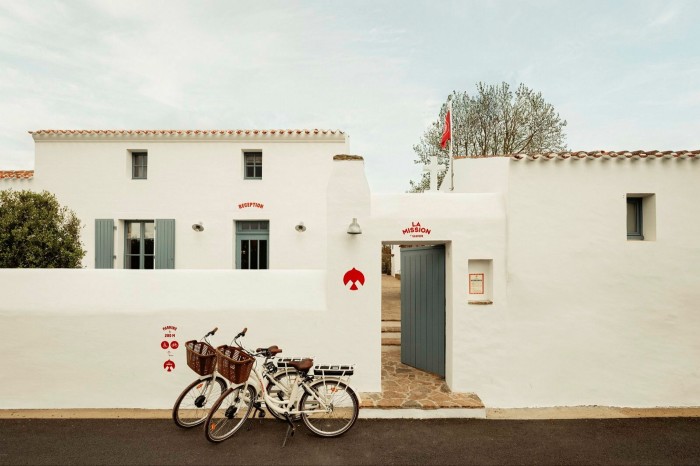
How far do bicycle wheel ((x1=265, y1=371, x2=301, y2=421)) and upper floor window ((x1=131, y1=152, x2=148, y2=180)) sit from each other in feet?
29.7

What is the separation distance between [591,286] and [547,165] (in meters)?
2.11

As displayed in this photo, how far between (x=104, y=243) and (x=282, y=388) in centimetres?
880

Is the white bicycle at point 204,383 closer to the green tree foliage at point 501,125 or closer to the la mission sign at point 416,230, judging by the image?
the la mission sign at point 416,230

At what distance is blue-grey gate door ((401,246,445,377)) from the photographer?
19.2ft

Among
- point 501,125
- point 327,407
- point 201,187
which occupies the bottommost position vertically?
point 327,407

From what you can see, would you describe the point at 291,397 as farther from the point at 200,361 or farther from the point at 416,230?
the point at 416,230

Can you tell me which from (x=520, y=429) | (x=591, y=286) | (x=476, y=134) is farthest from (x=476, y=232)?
(x=476, y=134)

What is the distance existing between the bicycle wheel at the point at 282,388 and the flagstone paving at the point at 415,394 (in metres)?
1.14

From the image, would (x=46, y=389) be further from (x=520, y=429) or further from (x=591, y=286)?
(x=591, y=286)

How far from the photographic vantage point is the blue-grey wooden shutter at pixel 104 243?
32.3ft

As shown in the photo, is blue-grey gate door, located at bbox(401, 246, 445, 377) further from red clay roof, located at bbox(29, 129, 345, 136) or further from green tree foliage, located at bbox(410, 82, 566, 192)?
green tree foliage, located at bbox(410, 82, 566, 192)

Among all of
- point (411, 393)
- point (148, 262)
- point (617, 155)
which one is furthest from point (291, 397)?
point (148, 262)

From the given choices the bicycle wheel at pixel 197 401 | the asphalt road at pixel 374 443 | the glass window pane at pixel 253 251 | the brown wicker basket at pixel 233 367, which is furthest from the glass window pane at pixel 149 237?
the brown wicker basket at pixel 233 367

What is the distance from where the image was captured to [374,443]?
4.10 m
